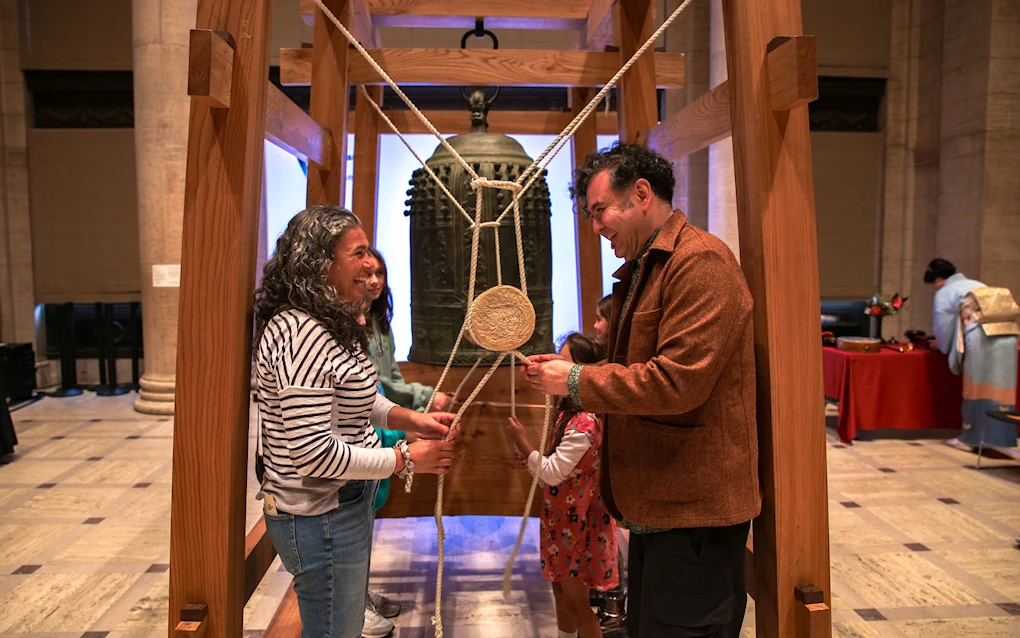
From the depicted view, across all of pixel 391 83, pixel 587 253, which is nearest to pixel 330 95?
pixel 391 83

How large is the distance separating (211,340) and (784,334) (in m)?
1.25

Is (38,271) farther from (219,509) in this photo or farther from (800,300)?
(800,300)

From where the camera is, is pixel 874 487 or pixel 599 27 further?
pixel 874 487

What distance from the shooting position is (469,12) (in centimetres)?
299

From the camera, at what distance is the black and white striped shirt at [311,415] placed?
1.38m

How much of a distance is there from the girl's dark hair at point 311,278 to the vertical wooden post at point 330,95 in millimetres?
1093

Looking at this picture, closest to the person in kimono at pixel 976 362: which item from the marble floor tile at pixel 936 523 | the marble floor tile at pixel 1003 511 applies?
the marble floor tile at pixel 1003 511

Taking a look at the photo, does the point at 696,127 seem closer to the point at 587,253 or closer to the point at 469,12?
the point at 587,253

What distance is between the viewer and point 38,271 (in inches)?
288

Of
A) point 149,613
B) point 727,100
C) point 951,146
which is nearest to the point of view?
point 727,100

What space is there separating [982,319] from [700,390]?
184 inches

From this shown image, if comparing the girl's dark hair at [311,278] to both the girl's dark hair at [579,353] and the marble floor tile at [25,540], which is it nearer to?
the girl's dark hair at [579,353]

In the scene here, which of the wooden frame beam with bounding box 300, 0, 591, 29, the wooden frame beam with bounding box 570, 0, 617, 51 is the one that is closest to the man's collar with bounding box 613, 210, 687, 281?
the wooden frame beam with bounding box 570, 0, 617, 51

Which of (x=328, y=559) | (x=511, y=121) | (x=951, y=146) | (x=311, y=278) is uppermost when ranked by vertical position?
(x=951, y=146)
